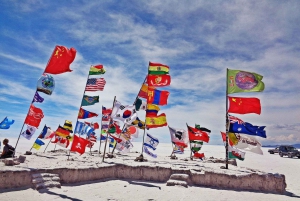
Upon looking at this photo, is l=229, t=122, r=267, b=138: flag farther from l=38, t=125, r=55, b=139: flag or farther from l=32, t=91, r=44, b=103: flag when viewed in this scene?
l=38, t=125, r=55, b=139: flag

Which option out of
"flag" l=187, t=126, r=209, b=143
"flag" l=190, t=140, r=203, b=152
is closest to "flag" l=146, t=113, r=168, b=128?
"flag" l=187, t=126, r=209, b=143

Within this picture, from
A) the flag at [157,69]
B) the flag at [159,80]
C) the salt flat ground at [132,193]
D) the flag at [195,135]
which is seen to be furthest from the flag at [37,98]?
the flag at [195,135]

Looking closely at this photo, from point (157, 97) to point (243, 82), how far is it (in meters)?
6.16

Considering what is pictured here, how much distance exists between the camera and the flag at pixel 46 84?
13211mm

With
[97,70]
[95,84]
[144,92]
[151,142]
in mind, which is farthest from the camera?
[144,92]

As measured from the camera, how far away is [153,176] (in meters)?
12.5

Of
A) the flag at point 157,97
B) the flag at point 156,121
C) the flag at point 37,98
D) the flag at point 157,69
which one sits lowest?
the flag at point 156,121

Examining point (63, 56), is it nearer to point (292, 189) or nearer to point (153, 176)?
point (153, 176)

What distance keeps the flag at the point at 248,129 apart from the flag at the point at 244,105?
715 mm

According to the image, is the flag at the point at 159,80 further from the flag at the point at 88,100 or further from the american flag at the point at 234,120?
the american flag at the point at 234,120

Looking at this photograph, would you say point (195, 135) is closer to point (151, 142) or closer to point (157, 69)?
point (151, 142)

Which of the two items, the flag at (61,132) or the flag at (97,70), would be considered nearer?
the flag at (97,70)

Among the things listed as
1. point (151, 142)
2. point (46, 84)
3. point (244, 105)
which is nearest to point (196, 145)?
point (151, 142)

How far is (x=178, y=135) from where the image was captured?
16609 millimetres
